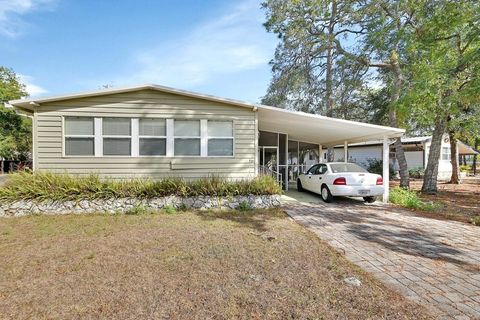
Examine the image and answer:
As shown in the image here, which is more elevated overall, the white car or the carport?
the carport

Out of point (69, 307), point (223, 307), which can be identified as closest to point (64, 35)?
point (69, 307)

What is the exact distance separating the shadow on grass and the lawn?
0.53 m

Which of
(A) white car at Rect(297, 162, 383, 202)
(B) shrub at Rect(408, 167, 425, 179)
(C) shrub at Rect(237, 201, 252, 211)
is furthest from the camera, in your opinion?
(B) shrub at Rect(408, 167, 425, 179)

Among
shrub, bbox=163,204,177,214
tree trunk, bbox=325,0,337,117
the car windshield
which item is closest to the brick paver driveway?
the car windshield

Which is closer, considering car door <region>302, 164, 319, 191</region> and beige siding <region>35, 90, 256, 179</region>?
beige siding <region>35, 90, 256, 179</region>

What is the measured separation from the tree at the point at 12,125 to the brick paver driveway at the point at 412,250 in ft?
87.6

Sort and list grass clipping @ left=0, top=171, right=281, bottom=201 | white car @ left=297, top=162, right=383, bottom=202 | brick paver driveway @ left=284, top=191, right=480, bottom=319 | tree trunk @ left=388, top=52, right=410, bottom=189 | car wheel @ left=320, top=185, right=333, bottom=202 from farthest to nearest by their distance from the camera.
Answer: tree trunk @ left=388, top=52, right=410, bottom=189 < car wheel @ left=320, top=185, right=333, bottom=202 < white car @ left=297, top=162, right=383, bottom=202 < grass clipping @ left=0, top=171, right=281, bottom=201 < brick paver driveway @ left=284, top=191, right=480, bottom=319

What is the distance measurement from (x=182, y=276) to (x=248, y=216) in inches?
160

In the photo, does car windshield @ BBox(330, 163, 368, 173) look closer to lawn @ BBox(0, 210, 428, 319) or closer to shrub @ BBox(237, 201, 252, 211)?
shrub @ BBox(237, 201, 252, 211)

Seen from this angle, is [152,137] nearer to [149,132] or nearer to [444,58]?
[149,132]

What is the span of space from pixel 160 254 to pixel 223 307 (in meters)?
2.03

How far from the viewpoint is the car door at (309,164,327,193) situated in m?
10.3

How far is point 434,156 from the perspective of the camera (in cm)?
1348

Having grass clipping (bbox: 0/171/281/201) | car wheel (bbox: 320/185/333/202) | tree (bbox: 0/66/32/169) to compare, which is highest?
tree (bbox: 0/66/32/169)
